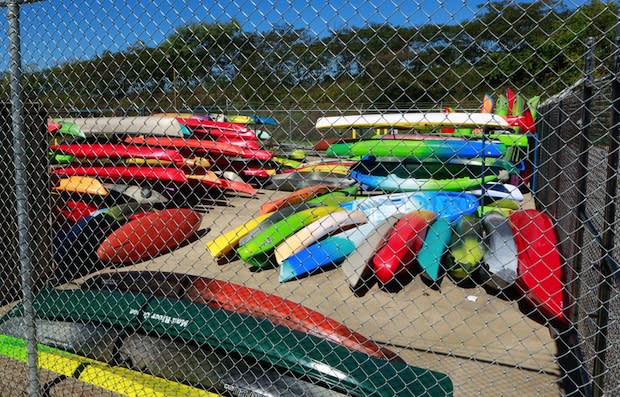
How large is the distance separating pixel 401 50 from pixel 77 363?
2506 mm

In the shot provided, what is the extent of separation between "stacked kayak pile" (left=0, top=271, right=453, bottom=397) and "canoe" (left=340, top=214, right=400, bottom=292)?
1722mm

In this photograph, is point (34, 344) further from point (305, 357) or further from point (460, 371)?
point (460, 371)

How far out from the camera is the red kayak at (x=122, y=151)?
30.2 feet

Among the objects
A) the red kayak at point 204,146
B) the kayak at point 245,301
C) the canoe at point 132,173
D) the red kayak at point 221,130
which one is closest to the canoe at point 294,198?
the red kayak at point 204,146

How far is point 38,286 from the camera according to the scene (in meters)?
4.84

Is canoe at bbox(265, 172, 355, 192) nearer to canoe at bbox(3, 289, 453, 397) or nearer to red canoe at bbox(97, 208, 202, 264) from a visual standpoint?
red canoe at bbox(97, 208, 202, 264)

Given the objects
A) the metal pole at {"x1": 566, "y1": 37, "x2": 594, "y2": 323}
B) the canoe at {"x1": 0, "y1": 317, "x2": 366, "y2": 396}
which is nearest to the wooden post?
the canoe at {"x1": 0, "y1": 317, "x2": 366, "y2": 396}

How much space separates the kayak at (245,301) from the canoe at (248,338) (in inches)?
6.4

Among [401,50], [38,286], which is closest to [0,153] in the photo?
[38,286]

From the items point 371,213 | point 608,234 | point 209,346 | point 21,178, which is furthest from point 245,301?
point 371,213

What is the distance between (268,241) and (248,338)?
132 inches

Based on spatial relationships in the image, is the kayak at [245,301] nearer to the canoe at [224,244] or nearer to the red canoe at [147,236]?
the red canoe at [147,236]

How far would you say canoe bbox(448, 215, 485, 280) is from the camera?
5.31 metres

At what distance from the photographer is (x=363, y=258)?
5.43m
